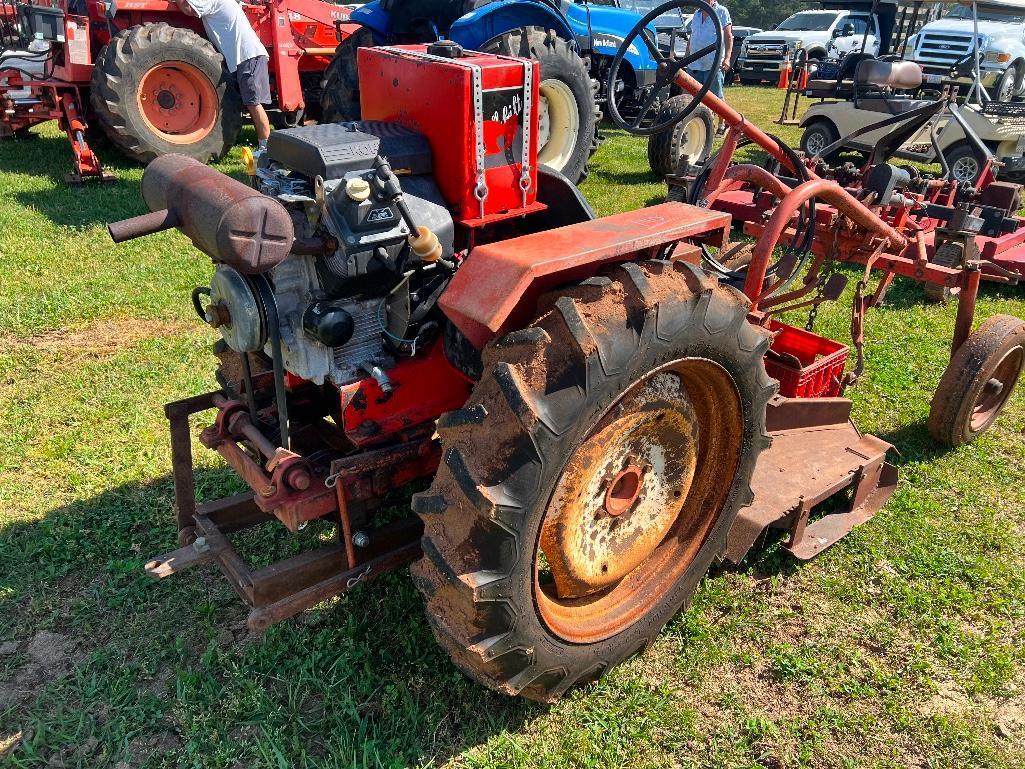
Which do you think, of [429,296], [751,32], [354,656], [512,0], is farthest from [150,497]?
[751,32]

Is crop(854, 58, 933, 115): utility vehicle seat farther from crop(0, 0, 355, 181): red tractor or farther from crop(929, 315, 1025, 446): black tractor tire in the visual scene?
crop(0, 0, 355, 181): red tractor

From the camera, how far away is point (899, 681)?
2689 millimetres

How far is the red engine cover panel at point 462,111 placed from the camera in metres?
2.50

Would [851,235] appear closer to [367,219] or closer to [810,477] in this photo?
[810,477]

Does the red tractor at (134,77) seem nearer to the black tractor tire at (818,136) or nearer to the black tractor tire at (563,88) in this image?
the black tractor tire at (563,88)

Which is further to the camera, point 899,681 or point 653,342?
point 899,681

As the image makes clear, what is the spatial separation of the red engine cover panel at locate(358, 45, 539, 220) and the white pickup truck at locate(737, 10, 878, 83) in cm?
1860

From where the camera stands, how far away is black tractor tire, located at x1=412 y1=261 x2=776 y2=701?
194cm

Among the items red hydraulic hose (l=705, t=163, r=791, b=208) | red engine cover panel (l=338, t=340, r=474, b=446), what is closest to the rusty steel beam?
red hydraulic hose (l=705, t=163, r=791, b=208)

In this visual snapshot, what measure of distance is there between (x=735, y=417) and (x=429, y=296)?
3.57 ft

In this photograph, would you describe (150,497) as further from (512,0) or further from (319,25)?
(319,25)

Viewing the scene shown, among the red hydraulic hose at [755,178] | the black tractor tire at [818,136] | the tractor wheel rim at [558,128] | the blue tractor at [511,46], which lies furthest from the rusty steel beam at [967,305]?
the black tractor tire at [818,136]

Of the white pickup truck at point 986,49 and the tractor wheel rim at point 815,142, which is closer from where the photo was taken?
the tractor wheel rim at point 815,142

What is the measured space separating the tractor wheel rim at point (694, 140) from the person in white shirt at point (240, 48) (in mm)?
4486
